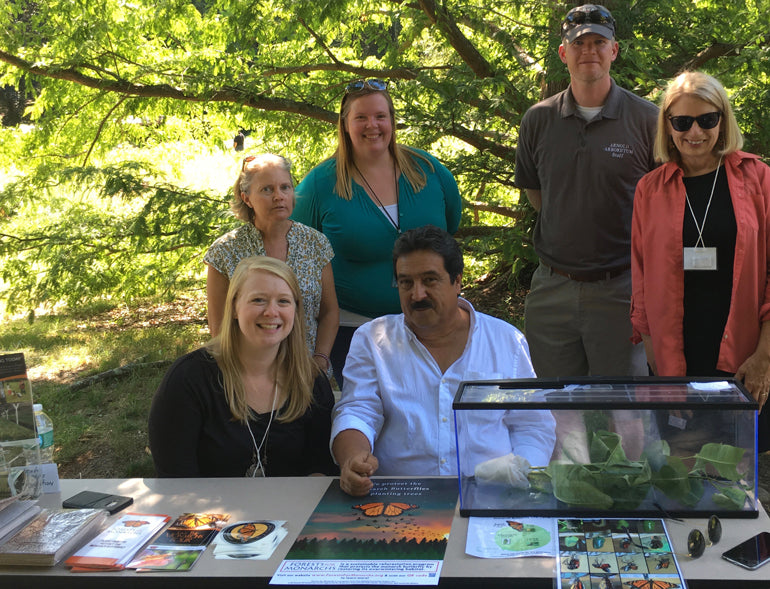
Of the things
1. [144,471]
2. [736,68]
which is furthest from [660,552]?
[736,68]

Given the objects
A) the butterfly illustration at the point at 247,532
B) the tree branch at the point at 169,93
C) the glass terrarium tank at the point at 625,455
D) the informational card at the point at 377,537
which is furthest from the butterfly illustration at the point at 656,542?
the tree branch at the point at 169,93

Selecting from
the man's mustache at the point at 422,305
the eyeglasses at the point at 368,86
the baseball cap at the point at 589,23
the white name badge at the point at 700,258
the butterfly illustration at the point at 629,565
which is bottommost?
the butterfly illustration at the point at 629,565

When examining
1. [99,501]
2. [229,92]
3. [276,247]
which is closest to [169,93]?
[229,92]

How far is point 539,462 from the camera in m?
1.99

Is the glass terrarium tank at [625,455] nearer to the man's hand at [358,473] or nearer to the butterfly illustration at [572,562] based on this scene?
the butterfly illustration at [572,562]

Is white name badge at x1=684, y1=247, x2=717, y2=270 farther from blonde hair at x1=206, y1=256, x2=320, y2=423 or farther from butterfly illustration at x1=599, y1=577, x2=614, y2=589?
butterfly illustration at x1=599, y1=577, x2=614, y2=589

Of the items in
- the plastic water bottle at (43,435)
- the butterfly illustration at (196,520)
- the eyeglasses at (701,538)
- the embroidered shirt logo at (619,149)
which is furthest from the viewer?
the embroidered shirt logo at (619,149)

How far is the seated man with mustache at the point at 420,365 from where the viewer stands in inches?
99.7

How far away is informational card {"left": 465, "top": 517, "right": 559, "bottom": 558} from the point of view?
1.79m

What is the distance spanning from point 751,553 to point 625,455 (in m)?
0.35

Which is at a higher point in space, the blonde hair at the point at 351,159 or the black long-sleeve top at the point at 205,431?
the blonde hair at the point at 351,159

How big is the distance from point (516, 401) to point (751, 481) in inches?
24.3

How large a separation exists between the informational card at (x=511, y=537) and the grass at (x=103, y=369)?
3432 millimetres

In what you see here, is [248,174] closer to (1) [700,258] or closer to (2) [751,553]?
(1) [700,258]
